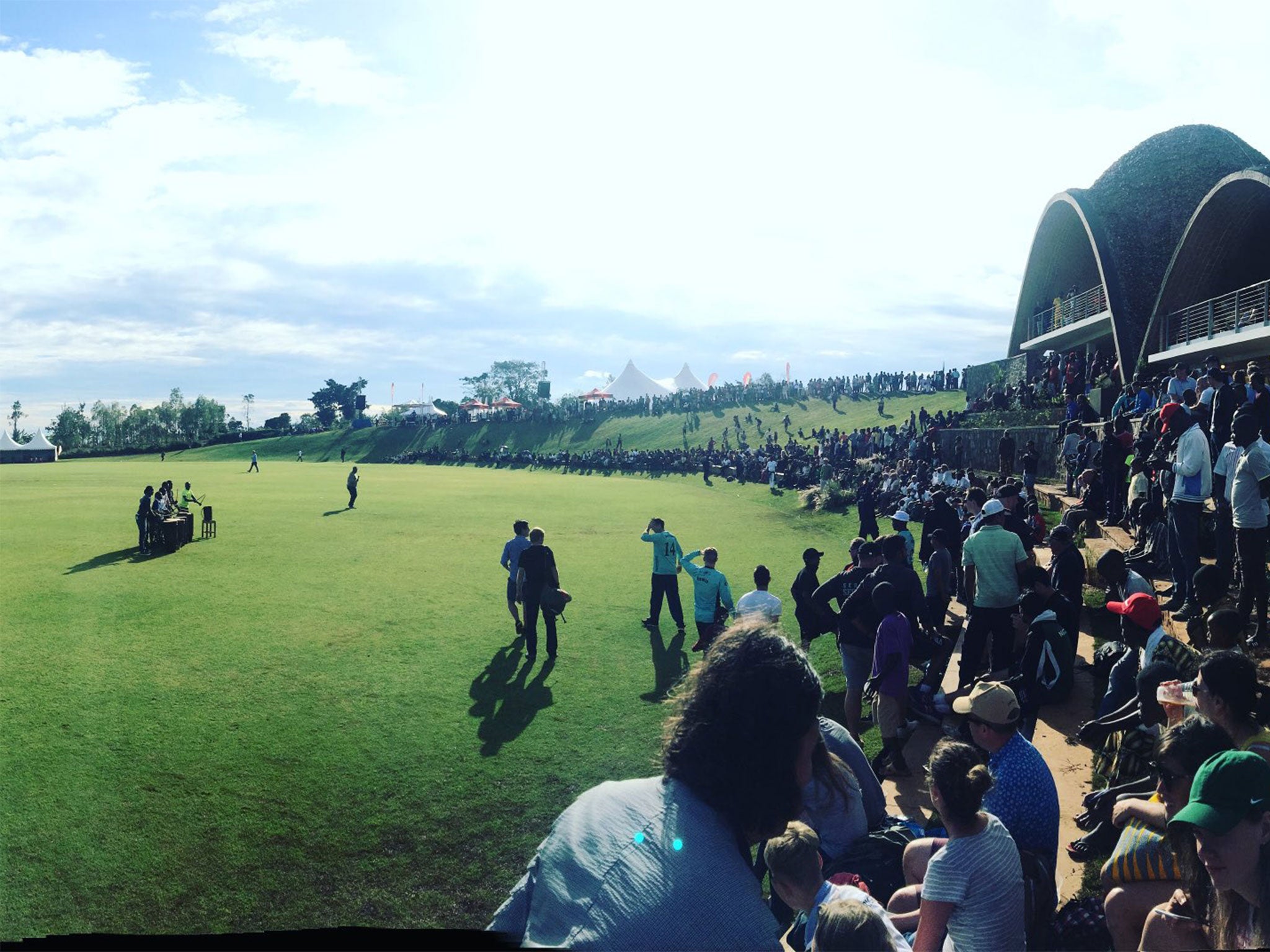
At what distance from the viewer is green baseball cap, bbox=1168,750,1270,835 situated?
2553 millimetres

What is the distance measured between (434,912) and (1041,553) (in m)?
12.1

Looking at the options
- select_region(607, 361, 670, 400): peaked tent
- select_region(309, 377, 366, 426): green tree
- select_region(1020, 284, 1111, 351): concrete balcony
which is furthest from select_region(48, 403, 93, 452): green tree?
select_region(1020, 284, 1111, 351): concrete balcony

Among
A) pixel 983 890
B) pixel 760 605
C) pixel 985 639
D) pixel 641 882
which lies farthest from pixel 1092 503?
pixel 641 882

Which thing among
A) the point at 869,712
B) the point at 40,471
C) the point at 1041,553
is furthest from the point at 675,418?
the point at 869,712

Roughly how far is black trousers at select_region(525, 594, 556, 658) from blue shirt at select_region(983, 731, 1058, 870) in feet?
21.6

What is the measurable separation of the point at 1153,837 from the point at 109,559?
19.4 metres

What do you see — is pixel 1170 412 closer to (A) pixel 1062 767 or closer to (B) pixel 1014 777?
(A) pixel 1062 767

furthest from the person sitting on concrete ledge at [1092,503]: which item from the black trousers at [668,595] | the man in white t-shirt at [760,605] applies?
the man in white t-shirt at [760,605]

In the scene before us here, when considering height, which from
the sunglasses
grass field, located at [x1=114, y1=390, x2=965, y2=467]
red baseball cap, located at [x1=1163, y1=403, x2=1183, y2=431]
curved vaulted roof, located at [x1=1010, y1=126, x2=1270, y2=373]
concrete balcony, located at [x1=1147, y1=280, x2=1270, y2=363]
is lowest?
the sunglasses

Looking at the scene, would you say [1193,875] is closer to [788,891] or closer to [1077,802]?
[788,891]

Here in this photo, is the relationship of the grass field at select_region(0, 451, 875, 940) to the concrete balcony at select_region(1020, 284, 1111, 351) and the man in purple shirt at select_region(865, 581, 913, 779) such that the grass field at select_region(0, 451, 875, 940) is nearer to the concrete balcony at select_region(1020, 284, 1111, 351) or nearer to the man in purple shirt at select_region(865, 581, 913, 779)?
the man in purple shirt at select_region(865, 581, 913, 779)

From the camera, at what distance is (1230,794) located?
101 inches

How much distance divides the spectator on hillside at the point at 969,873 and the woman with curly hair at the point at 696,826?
1.50m

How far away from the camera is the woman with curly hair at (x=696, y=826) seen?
164cm
